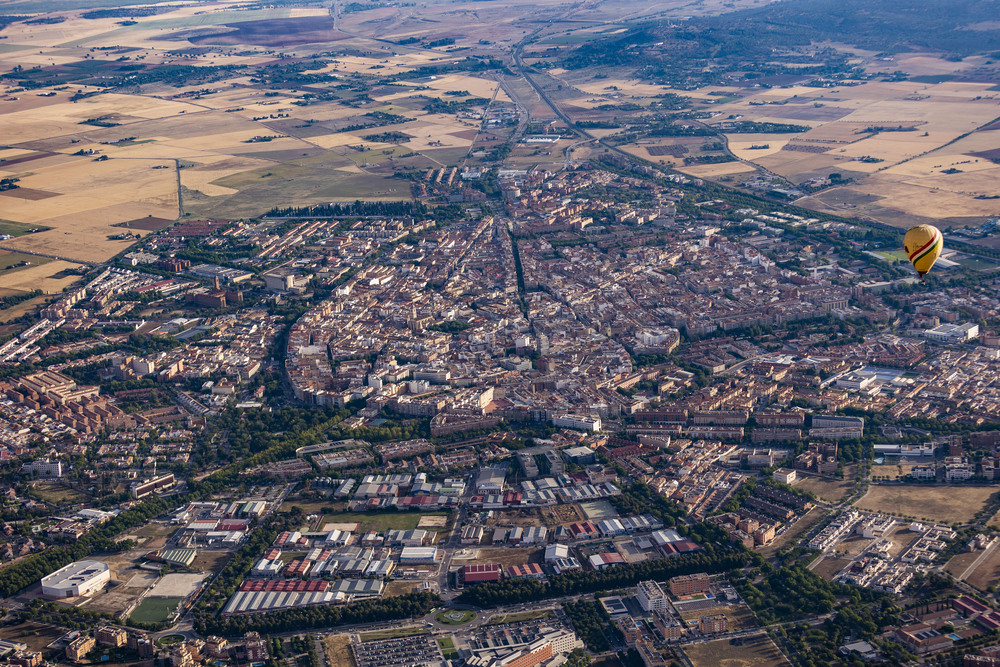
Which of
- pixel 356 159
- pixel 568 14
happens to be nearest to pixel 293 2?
pixel 568 14

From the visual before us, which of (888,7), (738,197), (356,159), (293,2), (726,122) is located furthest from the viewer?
(293,2)

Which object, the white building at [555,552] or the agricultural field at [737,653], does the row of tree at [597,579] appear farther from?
the agricultural field at [737,653]

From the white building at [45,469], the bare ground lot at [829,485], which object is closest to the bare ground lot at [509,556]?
the bare ground lot at [829,485]

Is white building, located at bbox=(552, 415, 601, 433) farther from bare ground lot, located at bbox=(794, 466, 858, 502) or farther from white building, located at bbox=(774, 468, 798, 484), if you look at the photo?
bare ground lot, located at bbox=(794, 466, 858, 502)

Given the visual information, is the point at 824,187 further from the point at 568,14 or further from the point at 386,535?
the point at 568,14

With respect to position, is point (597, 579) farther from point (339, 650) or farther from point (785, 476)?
point (785, 476)

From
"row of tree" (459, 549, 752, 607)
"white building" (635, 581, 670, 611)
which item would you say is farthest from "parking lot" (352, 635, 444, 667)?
"white building" (635, 581, 670, 611)
